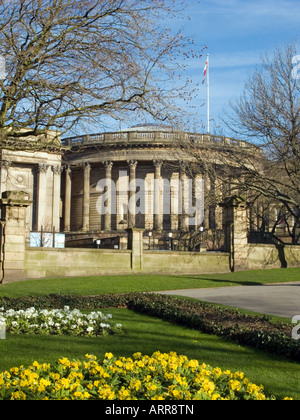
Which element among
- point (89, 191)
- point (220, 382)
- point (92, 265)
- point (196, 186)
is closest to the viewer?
point (220, 382)

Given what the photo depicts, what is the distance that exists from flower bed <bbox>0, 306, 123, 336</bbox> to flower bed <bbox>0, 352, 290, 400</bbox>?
148 inches

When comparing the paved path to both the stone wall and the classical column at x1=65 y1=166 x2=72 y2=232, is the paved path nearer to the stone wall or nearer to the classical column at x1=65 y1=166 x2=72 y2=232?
the stone wall

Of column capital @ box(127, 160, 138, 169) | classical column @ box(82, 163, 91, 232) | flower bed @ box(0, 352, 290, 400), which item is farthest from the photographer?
classical column @ box(82, 163, 91, 232)

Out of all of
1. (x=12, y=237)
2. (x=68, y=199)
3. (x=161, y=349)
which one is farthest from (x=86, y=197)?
(x=161, y=349)

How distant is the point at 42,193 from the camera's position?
73625 millimetres

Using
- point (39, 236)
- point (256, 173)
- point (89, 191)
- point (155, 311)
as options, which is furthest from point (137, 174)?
point (155, 311)

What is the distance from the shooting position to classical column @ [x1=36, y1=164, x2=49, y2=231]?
241 ft

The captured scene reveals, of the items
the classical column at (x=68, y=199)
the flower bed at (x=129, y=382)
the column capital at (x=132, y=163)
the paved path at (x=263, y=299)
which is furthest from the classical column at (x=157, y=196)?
the flower bed at (x=129, y=382)

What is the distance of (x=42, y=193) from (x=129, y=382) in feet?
224

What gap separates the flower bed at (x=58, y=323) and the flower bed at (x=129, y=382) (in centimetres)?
375

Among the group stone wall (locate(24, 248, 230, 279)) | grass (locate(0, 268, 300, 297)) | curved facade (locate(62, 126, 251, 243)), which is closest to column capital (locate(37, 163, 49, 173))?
curved facade (locate(62, 126, 251, 243))

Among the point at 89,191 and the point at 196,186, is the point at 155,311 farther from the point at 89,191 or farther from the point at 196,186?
the point at 89,191

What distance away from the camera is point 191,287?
936 inches
